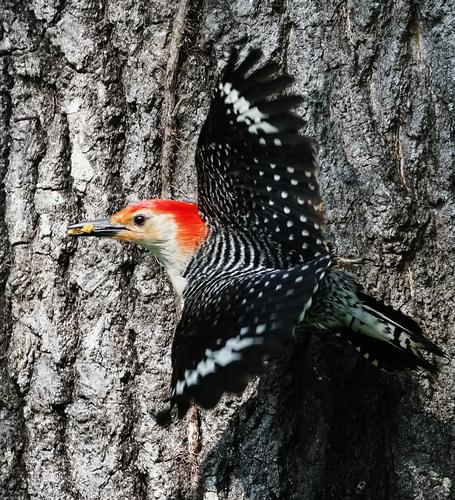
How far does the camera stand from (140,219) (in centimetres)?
372

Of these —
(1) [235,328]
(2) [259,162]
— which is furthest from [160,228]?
(1) [235,328]

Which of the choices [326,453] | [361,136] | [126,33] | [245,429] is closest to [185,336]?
[245,429]

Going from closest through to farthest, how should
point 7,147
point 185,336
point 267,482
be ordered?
1. point 185,336
2. point 267,482
3. point 7,147

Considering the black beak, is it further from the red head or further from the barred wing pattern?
the barred wing pattern

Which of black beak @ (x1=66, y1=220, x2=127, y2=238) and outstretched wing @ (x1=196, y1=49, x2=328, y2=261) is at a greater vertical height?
outstretched wing @ (x1=196, y1=49, x2=328, y2=261)

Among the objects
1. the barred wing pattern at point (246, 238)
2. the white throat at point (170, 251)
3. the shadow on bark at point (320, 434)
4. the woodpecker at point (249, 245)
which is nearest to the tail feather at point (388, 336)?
the woodpecker at point (249, 245)

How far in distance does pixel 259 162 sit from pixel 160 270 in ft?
1.90

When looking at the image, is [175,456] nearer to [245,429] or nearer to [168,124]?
[245,429]

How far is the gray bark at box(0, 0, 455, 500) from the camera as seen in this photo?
3.68m

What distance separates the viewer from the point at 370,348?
3.64 m

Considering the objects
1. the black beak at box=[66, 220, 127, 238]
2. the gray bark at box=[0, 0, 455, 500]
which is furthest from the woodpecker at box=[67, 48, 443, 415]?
the gray bark at box=[0, 0, 455, 500]

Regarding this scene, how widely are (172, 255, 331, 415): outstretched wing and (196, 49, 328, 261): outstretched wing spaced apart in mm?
308

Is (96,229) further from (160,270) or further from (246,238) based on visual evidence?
(246,238)

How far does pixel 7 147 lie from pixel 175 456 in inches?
53.9
